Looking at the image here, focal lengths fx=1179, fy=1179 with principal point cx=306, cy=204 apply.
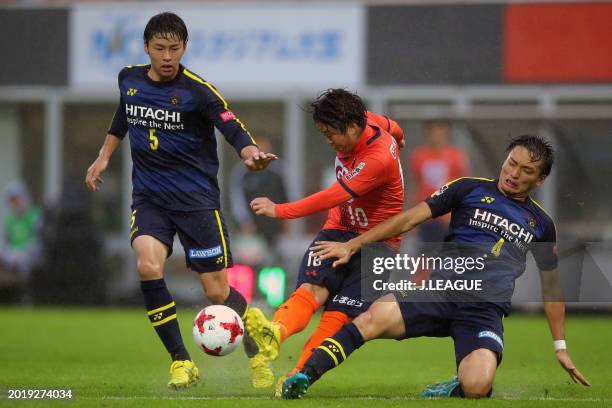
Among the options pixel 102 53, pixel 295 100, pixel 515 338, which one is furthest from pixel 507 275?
pixel 102 53

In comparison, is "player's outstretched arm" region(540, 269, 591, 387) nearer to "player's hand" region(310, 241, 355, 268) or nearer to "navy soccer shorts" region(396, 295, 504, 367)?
"navy soccer shorts" region(396, 295, 504, 367)

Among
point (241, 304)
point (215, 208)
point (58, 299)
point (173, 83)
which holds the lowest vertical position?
point (58, 299)

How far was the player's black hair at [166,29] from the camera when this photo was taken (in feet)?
25.0

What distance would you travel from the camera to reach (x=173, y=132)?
7836mm

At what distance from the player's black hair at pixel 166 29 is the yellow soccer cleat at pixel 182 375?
2111 millimetres

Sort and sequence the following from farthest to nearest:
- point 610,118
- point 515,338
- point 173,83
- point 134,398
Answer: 1. point 610,118
2. point 515,338
3. point 173,83
4. point 134,398

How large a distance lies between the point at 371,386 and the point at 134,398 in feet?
5.98

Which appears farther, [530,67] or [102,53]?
[102,53]

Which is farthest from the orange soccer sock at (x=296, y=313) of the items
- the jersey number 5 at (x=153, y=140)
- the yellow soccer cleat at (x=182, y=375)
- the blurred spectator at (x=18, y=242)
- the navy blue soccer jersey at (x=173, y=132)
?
the blurred spectator at (x=18, y=242)

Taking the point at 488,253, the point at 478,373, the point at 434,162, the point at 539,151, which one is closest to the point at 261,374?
the point at 478,373

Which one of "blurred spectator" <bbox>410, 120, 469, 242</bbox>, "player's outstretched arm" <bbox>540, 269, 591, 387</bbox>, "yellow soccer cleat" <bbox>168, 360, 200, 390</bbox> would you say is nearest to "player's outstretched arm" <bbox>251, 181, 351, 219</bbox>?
"yellow soccer cleat" <bbox>168, 360, 200, 390</bbox>

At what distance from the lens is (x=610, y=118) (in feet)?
45.0

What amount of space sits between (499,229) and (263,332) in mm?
1581

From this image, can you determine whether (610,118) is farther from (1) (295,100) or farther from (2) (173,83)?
(2) (173,83)
